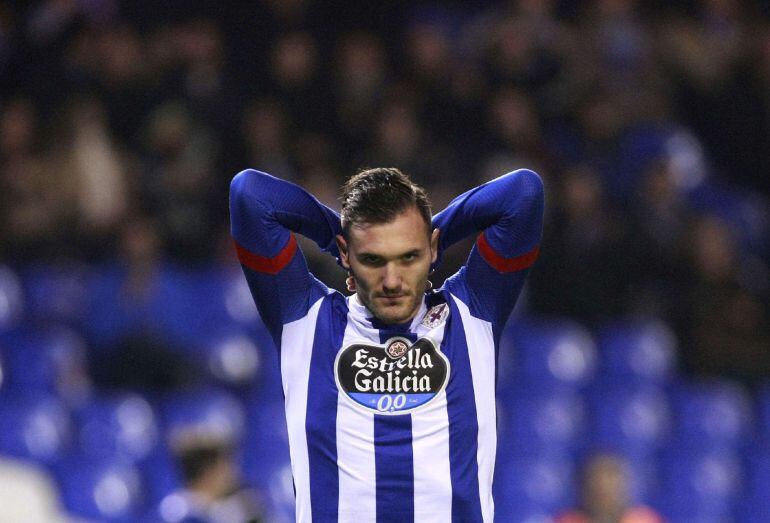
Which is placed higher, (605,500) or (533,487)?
(605,500)

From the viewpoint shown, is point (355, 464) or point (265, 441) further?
point (265, 441)

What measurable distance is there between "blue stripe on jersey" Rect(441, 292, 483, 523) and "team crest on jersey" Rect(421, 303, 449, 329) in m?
0.03

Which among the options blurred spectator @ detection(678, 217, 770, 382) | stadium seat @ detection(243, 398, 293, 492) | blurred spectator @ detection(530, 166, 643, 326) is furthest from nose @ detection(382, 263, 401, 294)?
blurred spectator @ detection(678, 217, 770, 382)

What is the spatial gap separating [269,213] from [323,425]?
0.51 m

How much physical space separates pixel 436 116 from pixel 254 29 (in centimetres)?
138

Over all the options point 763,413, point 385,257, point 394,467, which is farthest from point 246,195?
point 763,413

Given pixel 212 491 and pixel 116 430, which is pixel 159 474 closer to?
→ pixel 116 430

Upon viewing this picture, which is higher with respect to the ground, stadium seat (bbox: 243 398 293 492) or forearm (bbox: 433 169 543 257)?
forearm (bbox: 433 169 543 257)

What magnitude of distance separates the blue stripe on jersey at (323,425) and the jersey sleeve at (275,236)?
99mm

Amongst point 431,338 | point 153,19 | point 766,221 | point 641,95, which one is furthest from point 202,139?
point 431,338

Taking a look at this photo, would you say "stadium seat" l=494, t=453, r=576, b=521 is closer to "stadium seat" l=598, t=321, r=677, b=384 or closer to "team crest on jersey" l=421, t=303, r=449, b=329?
"stadium seat" l=598, t=321, r=677, b=384

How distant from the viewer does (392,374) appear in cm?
285

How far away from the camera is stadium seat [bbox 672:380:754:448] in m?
7.66

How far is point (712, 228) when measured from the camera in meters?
8.02
